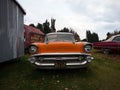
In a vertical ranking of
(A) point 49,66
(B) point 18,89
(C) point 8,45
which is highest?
(C) point 8,45

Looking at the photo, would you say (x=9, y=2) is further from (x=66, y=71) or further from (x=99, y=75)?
(x=99, y=75)

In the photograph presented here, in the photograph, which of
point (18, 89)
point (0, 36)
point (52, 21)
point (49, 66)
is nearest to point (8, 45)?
point (0, 36)

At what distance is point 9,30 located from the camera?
9570 mm

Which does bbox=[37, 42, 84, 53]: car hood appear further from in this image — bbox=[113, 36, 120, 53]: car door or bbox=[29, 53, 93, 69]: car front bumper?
bbox=[113, 36, 120, 53]: car door

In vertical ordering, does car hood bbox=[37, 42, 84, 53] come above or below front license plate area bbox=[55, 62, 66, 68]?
above

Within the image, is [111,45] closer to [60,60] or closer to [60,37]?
[60,37]

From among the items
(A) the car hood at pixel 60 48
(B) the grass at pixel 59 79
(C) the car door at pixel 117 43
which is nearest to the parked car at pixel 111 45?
(C) the car door at pixel 117 43

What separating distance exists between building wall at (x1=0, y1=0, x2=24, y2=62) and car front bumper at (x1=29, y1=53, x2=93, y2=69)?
1.16 m

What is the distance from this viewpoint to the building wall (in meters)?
8.49

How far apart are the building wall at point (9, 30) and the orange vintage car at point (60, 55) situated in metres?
0.99

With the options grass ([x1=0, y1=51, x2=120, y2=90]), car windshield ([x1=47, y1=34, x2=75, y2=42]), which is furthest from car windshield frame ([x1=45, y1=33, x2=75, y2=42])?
grass ([x1=0, y1=51, x2=120, y2=90])

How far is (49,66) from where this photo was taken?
8133 millimetres

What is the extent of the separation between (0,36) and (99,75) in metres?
3.53

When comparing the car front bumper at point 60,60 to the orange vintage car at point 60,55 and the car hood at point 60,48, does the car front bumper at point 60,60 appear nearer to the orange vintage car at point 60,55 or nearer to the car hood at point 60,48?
the orange vintage car at point 60,55
